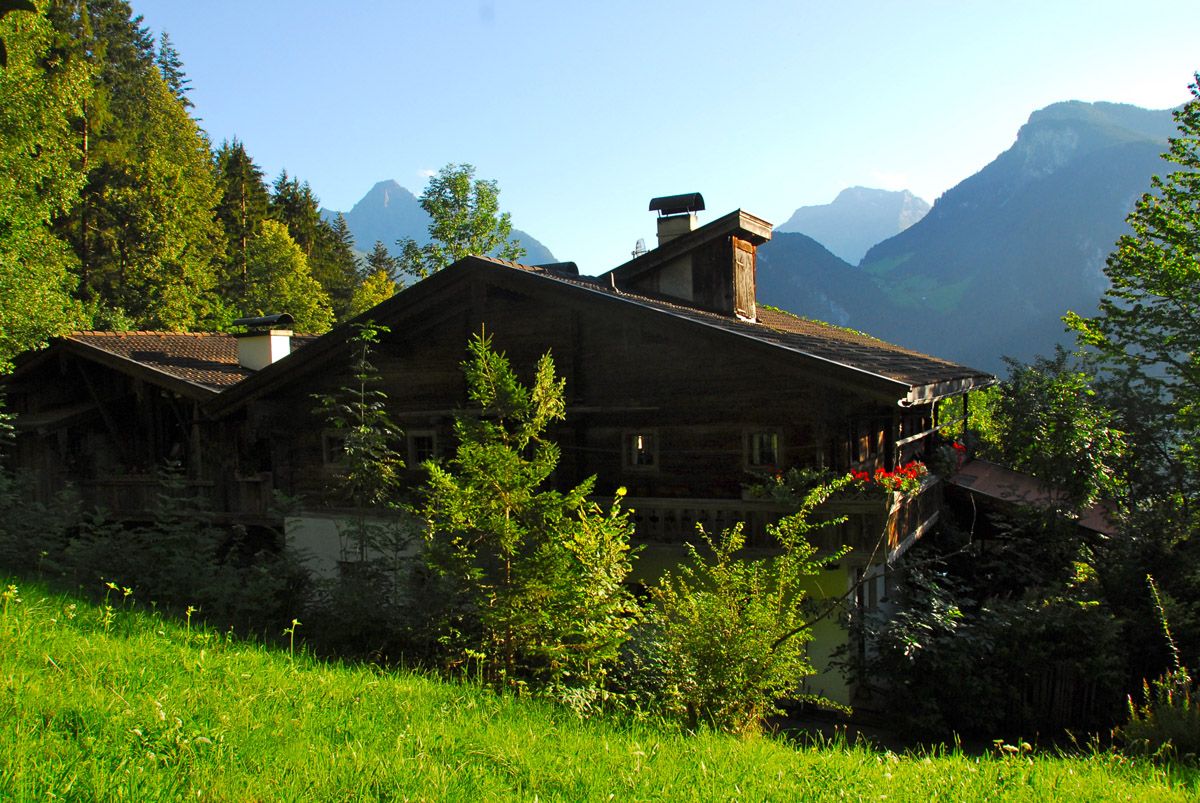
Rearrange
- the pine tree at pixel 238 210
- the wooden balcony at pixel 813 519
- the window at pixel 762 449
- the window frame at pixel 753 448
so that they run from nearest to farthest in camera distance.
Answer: the wooden balcony at pixel 813 519, the window frame at pixel 753 448, the window at pixel 762 449, the pine tree at pixel 238 210

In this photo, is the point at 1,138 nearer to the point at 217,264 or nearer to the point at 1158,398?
the point at 217,264

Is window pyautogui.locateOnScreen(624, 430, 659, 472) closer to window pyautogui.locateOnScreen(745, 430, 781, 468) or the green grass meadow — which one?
window pyautogui.locateOnScreen(745, 430, 781, 468)

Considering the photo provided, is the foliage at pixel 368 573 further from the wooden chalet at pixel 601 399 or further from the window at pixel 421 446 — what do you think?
the window at pixel 421 446

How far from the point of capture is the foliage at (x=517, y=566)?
7520mm

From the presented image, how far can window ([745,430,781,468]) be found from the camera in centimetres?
1436

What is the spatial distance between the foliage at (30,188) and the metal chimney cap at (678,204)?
16456 millimetres

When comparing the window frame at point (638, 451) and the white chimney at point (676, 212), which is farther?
the white chimney at point (676, 212)

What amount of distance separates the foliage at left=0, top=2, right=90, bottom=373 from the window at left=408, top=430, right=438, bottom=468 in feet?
38.4

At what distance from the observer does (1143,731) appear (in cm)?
833

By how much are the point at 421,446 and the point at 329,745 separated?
1302 centimetres

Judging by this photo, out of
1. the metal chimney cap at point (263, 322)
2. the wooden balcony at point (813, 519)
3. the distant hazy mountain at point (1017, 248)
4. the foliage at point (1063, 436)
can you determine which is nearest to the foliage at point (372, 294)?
the metal chimney cap at point (263, 322)

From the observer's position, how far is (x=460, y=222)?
42.6 meters

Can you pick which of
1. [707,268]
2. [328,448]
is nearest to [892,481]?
[707,268]

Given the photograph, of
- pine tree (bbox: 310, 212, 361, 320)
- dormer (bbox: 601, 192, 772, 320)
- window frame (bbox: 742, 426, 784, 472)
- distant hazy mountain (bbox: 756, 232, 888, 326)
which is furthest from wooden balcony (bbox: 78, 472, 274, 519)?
distant hazy mountain (bbox: 756, 232, 888, 326)
